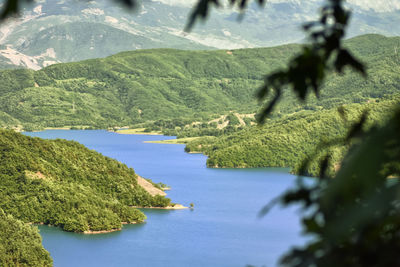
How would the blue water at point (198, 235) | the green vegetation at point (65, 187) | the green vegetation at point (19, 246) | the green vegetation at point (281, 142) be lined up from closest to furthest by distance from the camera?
the green vegetation at point (19, 246) → the blue water at point (198, 235) → the green vegetation at point (65, 187) → the green vegetation at point (281, 142)

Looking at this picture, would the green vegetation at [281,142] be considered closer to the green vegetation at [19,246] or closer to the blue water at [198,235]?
the blue water at [198,235]

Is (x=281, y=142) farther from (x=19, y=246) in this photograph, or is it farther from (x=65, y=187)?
(x=19, y=246)

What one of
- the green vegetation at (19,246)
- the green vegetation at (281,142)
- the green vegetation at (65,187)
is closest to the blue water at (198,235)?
the green vegetation at (65,187)

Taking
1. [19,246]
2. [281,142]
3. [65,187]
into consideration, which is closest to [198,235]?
[65,187]

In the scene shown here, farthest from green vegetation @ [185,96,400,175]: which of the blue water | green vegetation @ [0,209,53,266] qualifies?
green vegetation @ [0,209,53,266]

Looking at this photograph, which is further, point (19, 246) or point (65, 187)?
point (65, 187)

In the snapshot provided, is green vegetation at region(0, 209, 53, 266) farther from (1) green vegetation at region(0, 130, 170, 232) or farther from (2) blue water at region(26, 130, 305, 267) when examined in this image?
(1) green vegetation at region(0, 130, 170, 232)
